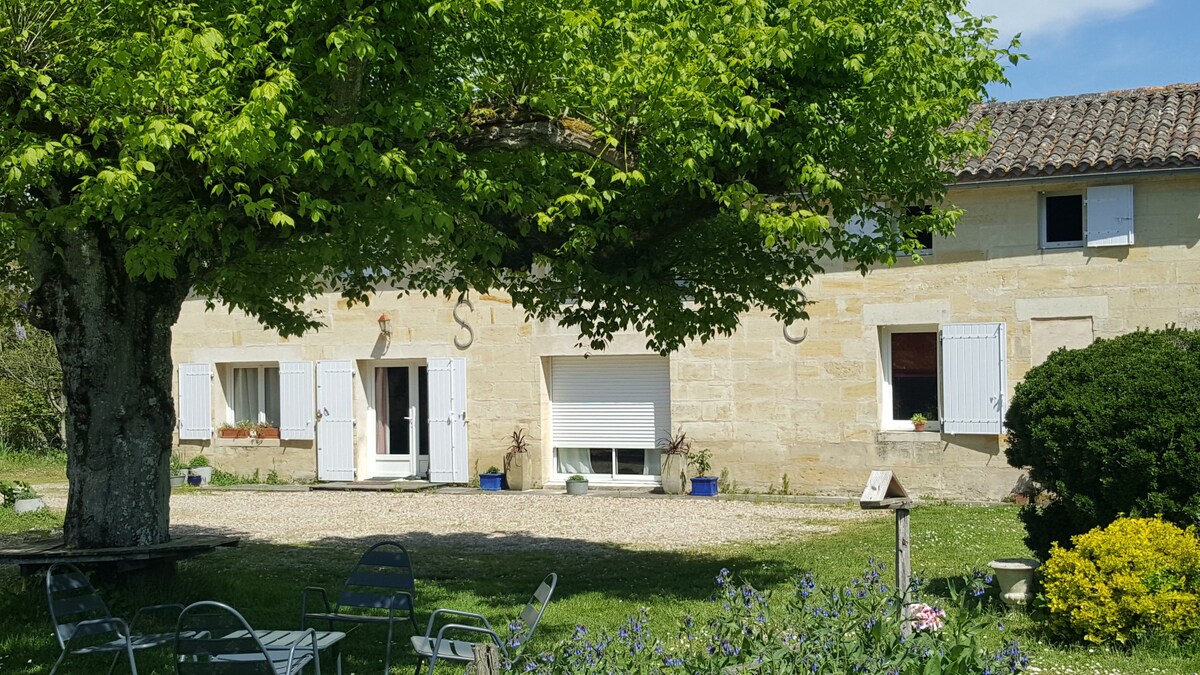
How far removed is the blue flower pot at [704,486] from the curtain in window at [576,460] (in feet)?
7.10

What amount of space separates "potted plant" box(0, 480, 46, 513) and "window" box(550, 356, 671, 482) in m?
7.29

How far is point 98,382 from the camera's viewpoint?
853cm

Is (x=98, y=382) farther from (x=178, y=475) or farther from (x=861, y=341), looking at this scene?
(x=178, y=475)

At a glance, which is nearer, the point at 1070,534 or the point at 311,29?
the point at 311,29

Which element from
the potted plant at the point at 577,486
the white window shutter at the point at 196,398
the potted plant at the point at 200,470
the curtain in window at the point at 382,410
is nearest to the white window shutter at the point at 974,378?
the potted plant at the point at 577,486

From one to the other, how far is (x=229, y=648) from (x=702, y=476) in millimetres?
12183

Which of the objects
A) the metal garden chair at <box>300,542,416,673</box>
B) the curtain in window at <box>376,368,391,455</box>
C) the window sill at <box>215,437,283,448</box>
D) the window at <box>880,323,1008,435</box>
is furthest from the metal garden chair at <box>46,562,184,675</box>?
the window sill at <box>215,437,283,448</box>

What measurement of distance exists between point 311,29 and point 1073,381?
17.4 feet

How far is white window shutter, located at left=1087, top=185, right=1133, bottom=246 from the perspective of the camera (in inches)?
584

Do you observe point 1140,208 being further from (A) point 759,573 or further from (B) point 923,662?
(B) point 923,662

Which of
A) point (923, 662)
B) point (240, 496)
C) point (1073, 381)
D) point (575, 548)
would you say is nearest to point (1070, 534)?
point (1073, 381)

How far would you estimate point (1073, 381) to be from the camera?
7.99 m

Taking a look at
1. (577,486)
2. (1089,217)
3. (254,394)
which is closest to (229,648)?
(577,486)

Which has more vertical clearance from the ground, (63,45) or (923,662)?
(63,45)
